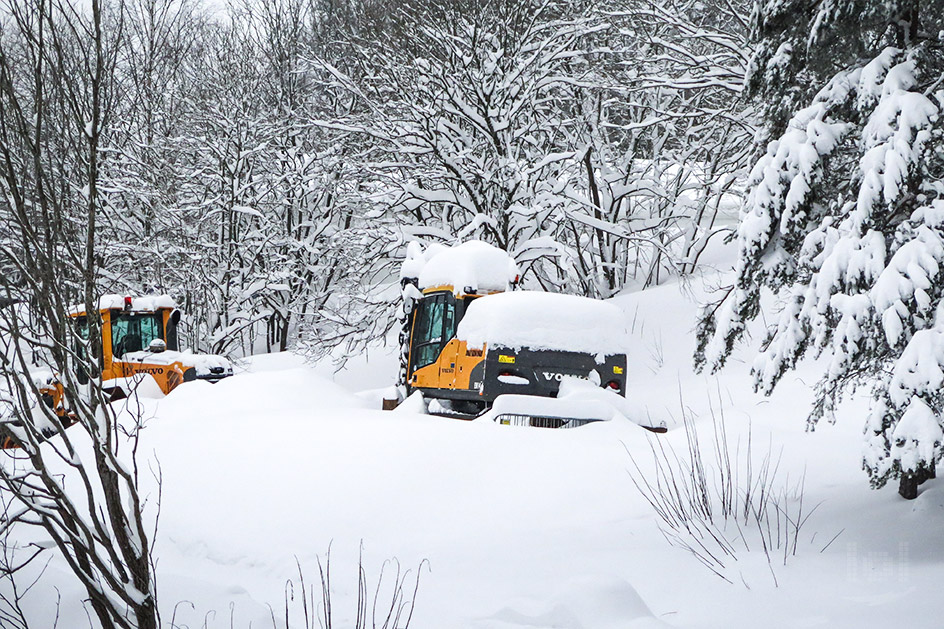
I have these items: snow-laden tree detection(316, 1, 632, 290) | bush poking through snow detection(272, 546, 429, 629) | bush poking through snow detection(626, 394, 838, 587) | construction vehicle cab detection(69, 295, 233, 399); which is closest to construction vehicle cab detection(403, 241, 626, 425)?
bush poking through snow detection(626, 394, 838, 587)

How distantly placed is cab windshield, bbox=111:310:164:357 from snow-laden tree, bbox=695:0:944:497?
11.4 m

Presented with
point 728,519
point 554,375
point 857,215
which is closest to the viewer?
point 857,215

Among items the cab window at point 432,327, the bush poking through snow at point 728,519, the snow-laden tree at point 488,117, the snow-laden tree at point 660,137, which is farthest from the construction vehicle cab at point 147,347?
the bush poking through snow at point 728,519

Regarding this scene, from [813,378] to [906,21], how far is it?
7.82 meters

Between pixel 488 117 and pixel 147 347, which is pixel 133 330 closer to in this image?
pixel 147 347

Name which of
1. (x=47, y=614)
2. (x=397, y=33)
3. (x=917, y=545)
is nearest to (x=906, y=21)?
(x=917, y=545)

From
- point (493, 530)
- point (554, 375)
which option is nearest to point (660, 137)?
point (554, 375)

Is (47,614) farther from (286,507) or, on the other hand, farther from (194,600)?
(286,507)

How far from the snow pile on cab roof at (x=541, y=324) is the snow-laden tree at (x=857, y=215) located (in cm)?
489

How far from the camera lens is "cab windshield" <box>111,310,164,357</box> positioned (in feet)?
49.5

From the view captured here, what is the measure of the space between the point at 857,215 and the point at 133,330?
13.0 meters

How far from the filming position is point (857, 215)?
206 inches

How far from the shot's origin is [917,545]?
5.45 m

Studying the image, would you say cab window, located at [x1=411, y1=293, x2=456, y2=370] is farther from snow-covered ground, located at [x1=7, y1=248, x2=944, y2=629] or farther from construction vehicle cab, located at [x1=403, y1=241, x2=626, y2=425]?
snow-covered ground, located at [x1=7, y1=248, x2=944, y2=629]
